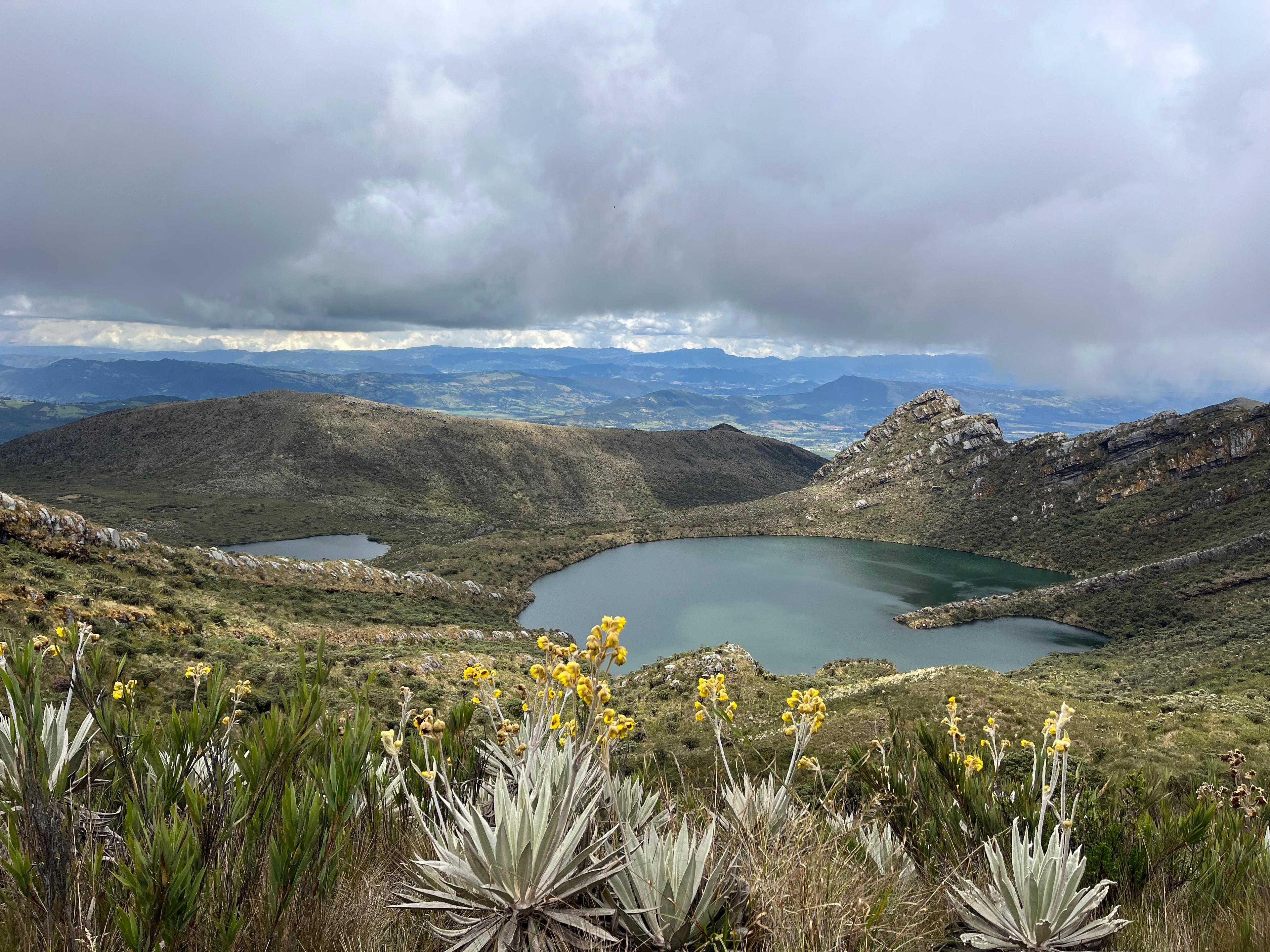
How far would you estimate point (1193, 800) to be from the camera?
5.48 m

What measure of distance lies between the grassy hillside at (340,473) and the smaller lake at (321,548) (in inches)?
90.4

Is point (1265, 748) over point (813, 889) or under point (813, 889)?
under

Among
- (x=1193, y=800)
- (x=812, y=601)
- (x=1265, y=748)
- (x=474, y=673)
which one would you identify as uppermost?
(x=474, y=673)

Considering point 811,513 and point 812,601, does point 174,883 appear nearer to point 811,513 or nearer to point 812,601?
point 812,601

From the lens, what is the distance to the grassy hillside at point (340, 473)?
253 ft

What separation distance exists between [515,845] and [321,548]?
7375 centimetres

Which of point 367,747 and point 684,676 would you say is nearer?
point 367,747

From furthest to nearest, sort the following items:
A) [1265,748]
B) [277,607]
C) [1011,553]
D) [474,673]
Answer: [1011,553]
[277,607]
[1265,748]
[474,673]

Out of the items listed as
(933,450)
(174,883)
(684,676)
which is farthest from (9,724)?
(933,450)

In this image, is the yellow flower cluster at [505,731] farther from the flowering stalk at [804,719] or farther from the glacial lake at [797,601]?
the glacial lake at [797,601]

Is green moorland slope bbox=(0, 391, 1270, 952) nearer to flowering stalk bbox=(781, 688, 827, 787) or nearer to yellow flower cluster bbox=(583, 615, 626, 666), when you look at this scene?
flowering stalk bbox=(781, 688, 827, 787)

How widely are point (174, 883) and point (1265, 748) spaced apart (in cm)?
2008

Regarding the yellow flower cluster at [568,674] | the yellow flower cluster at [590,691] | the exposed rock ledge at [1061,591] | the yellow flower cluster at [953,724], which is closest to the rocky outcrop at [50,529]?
the yellow flower cluster at [568,674]

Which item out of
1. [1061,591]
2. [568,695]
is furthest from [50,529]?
[1061,591]
